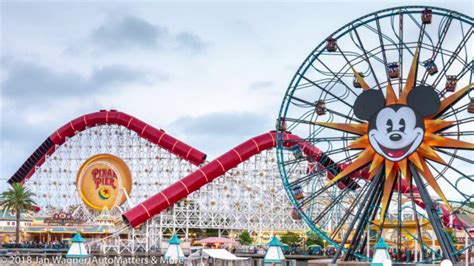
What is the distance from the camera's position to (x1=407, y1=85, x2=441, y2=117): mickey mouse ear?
1087 inches

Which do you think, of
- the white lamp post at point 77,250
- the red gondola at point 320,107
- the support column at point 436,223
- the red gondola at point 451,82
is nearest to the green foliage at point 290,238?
the white lamp post at point 77,250

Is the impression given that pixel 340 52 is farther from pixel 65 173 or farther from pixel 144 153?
pixel 65 173

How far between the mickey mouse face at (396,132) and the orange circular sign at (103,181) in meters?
36.0

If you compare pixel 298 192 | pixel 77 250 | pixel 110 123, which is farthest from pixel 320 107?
pixel 110 123

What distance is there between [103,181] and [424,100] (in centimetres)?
4039

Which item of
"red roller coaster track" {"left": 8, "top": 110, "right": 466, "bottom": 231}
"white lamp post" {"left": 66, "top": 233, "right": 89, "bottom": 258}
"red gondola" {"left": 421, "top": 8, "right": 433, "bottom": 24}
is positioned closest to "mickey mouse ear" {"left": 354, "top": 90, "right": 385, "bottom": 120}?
"red gondola" {"left": 421, "top": 8, "right": 433, "bottom": 24}

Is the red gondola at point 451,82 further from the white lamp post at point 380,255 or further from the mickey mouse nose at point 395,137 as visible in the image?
the white lamp post at point 380,255

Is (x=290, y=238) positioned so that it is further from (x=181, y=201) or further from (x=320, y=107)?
(x=320, y=107)

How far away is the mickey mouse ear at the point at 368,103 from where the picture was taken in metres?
29.0

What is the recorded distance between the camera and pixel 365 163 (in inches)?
1145

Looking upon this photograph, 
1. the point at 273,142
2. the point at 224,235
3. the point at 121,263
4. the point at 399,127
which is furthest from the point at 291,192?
the point at 224,235

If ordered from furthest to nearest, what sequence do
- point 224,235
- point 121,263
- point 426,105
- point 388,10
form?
point 224,235 < point 121,263 < point 388,10 < point 426,105

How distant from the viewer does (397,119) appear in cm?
2839

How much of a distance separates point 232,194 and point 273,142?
5308mm
